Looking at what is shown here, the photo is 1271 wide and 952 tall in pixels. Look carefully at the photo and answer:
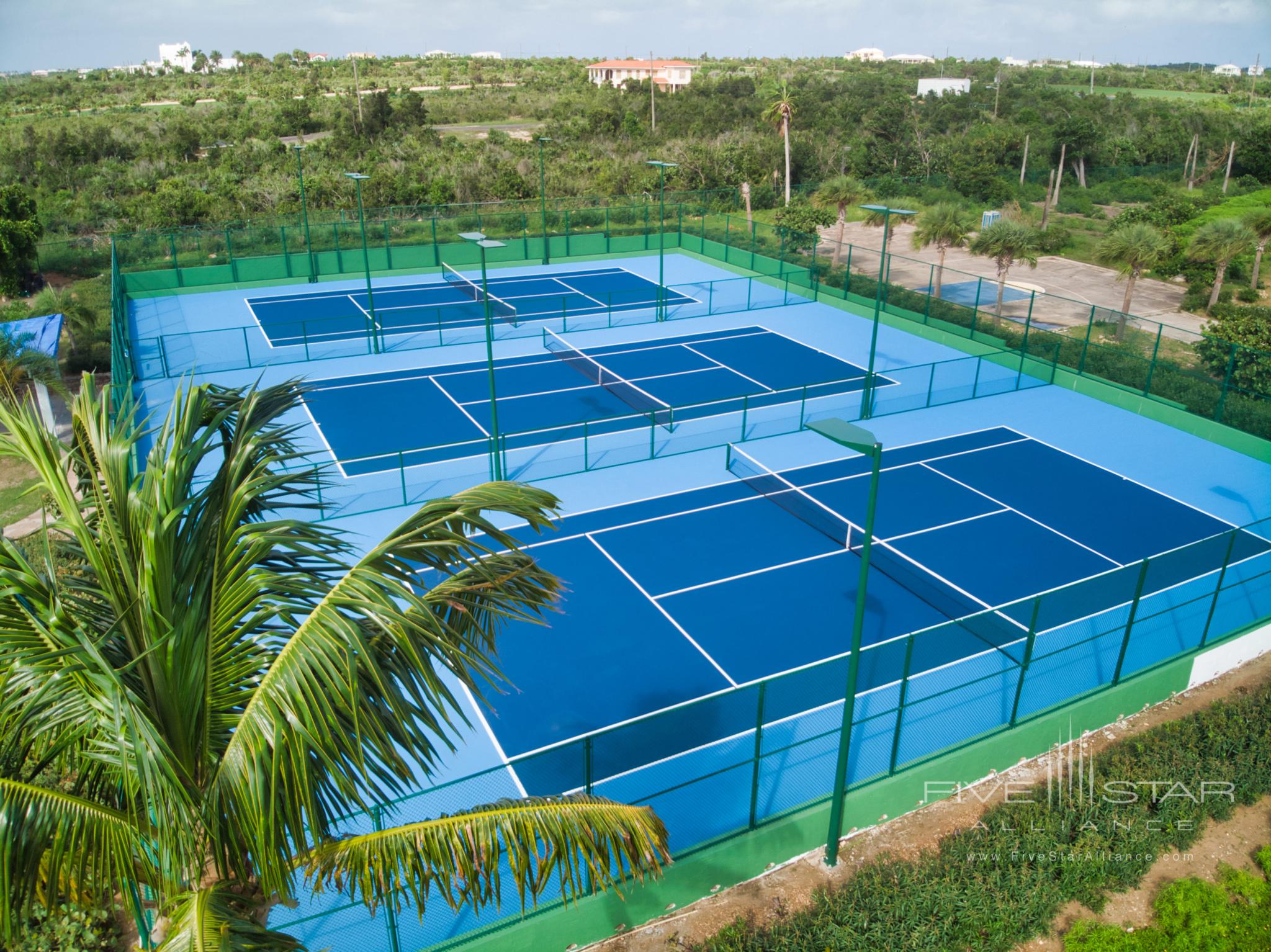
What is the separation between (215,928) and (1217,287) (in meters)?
43.2

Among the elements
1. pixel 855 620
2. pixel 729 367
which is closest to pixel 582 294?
pixel 729 367

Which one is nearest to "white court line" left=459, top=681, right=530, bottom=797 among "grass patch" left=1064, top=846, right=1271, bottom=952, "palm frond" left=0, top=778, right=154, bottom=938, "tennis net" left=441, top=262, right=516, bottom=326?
"grass patch" left=1064, top=846, right=1271, bottom=952

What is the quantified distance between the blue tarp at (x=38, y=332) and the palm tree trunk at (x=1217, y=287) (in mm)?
39605

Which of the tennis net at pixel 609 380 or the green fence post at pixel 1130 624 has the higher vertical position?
the green fence post at pixel 1130 624

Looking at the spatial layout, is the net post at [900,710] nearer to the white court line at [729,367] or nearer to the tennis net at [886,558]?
the tennis net at [886,558]

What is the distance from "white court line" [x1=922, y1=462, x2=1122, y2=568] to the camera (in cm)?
1952

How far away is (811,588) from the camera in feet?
59.8

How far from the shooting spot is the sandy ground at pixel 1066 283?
38.9 metres

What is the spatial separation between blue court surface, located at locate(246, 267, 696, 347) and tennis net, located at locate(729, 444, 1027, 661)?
43.7 ft

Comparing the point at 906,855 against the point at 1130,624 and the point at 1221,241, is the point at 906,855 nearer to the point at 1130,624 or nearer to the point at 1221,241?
the point at 1130,624

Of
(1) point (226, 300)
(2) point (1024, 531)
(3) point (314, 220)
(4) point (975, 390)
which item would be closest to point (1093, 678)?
(2) point (1024, 531)

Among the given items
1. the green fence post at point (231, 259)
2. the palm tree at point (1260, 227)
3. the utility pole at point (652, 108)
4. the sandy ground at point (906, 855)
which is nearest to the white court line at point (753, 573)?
the sandy ground at point (906, 855)

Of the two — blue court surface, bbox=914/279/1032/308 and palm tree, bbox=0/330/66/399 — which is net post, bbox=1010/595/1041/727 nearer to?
palm tree, bbox=0/330/66/399

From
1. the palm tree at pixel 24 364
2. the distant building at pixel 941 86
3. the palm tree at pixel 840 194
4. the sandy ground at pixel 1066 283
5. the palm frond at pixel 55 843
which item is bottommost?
the sandy ground at pixel 1066 283
